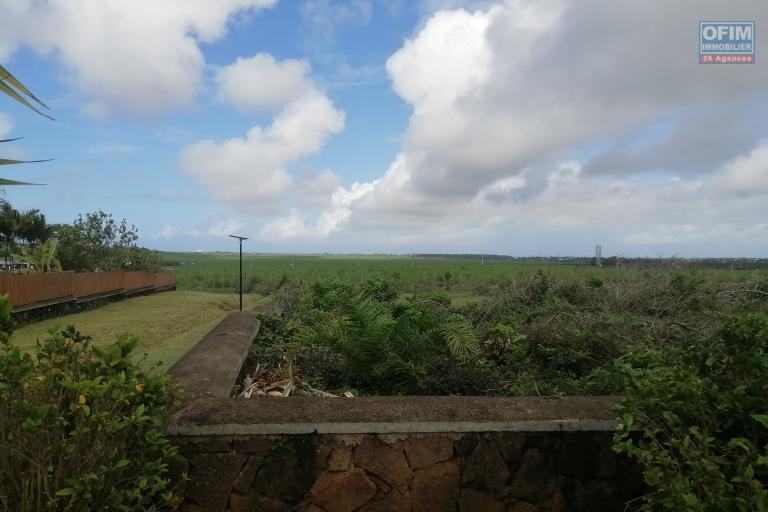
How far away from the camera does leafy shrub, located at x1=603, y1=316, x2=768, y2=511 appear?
1854mm

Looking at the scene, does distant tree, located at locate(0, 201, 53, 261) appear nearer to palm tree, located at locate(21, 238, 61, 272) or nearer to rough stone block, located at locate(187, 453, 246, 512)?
palm tree, located at locate(21, 238, 61, 272)

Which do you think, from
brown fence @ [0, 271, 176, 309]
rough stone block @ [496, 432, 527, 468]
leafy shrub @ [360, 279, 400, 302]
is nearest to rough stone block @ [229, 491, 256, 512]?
rough stone block @ [496, 432, 527, 468]

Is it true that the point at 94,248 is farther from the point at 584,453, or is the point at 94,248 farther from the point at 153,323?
the point at 584,453

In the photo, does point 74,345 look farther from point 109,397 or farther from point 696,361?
point 696,361

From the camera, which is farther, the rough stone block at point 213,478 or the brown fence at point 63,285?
the brown fence at point 63,285

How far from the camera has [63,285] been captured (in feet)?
36.4

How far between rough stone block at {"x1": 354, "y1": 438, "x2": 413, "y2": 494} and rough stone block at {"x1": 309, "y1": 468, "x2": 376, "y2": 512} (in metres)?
0.05

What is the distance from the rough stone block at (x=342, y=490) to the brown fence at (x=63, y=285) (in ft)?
22.3

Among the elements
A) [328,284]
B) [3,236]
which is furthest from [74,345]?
[3,236]

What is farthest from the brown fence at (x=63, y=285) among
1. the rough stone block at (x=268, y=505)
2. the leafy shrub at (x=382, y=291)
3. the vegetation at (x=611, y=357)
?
the rough stone block at (x=268, y=505)

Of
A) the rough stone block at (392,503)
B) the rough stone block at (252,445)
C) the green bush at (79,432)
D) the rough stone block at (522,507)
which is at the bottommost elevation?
the rough stone block at (522,507)

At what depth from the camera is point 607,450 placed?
8.73 feet

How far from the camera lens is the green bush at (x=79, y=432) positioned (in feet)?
6.59

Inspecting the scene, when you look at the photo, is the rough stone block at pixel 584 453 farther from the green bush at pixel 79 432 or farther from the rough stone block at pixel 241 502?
the green bush at pixel 79 432
